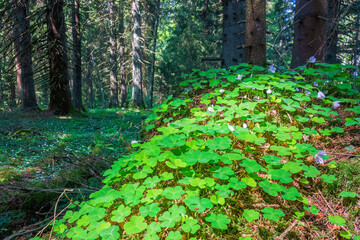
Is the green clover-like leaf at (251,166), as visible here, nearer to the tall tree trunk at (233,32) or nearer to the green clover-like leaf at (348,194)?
the green clover-like leaf at (348,194)

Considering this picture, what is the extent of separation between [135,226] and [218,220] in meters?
0.56

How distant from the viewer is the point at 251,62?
3.54m

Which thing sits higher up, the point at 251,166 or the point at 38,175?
the point at 251,166

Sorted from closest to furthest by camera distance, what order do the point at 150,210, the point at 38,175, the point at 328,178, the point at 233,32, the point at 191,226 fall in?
the point at 191,226 < the point at 150,210 < the point at 328,178 < the point at 38,175 < the point at 233,32

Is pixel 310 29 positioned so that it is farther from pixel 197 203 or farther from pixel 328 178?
pixel 197 203

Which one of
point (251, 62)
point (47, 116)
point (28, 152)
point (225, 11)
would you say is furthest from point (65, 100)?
point (251, 62)

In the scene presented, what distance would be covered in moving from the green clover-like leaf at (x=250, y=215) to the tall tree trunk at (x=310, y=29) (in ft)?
11.5

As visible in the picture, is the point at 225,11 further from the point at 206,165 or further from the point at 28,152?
the point at 28,152

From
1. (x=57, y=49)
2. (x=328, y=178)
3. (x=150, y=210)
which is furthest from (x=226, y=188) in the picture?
(x=57, y=49)

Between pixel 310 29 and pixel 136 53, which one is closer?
pixel 310 29

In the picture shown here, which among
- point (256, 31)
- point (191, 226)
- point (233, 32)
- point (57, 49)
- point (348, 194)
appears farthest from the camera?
point (57, 49)

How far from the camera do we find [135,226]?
1.39 meters

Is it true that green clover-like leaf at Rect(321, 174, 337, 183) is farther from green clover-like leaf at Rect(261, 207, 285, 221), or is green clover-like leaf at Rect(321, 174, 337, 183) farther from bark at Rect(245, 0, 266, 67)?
bark at Rect(245, 0, 266, 67)

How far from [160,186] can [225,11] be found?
581 cm
